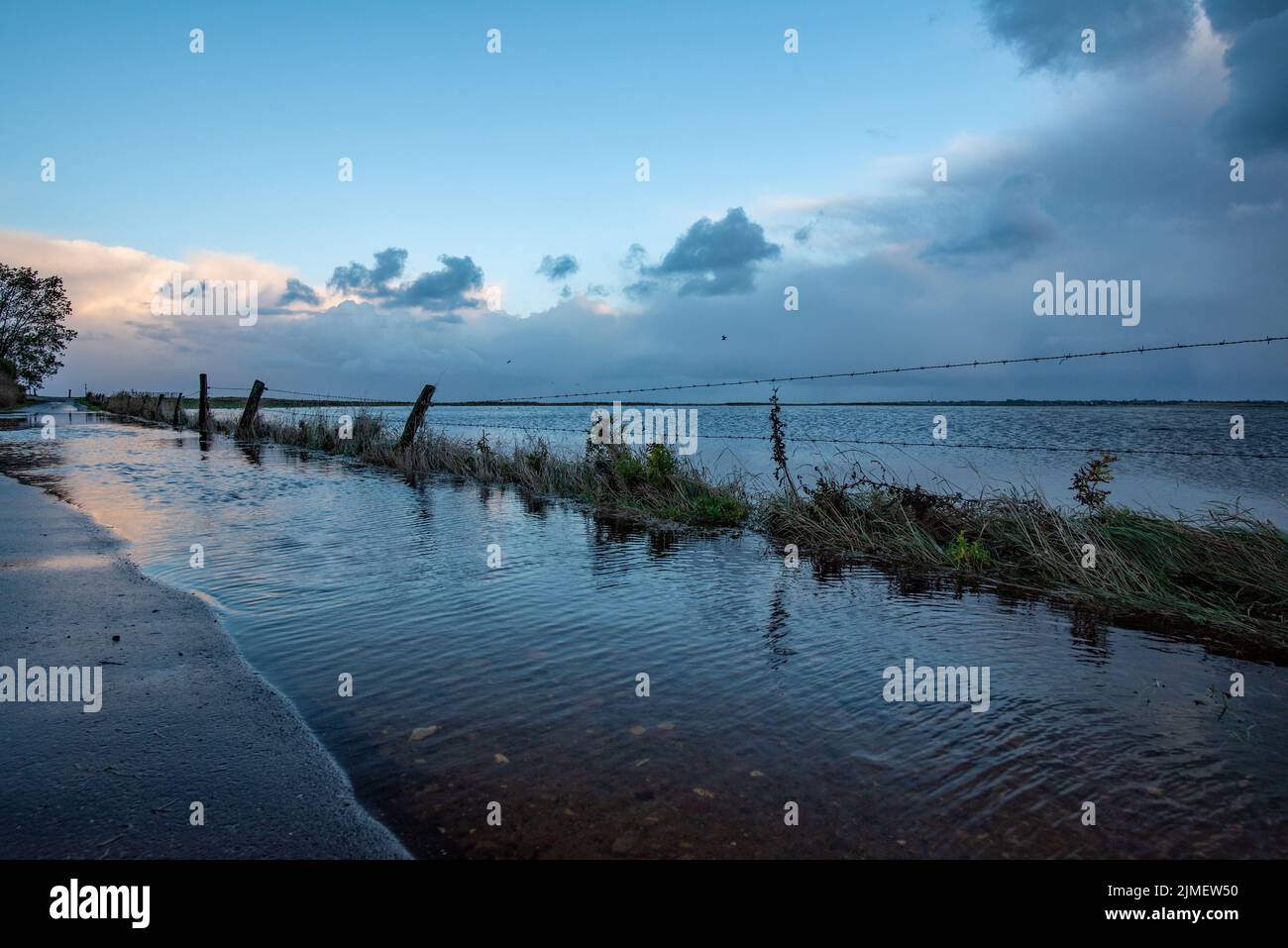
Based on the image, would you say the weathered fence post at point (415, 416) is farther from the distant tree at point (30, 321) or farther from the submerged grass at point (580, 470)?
the distant tree at point (30, 321)

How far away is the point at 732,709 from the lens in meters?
4.28

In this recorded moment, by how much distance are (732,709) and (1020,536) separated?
545 centimetres

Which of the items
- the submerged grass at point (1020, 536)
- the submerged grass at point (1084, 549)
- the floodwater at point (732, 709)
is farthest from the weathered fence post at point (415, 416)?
the submerged grass at point (1084, 549)

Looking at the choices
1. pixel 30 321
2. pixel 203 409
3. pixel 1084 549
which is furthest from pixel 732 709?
pixel 30 321

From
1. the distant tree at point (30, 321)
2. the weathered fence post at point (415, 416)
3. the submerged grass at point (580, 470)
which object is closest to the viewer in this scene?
the submerged grass at point (580, 470)

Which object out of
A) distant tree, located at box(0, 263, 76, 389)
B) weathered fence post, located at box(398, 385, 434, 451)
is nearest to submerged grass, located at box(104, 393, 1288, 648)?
weathered fence post, located at box(398, 385, 434, 451)

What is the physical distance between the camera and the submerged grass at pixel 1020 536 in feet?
21.1

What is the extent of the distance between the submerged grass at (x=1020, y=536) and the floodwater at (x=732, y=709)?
63 cm

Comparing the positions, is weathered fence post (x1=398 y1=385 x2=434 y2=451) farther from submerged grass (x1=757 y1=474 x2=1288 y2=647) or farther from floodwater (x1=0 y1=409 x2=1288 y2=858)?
submerged grass (x1=757 y1=474 x2=1288 y2=647)

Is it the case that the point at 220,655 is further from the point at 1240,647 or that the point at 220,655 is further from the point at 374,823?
the point at 1240,647

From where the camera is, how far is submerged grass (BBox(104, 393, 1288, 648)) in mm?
6418

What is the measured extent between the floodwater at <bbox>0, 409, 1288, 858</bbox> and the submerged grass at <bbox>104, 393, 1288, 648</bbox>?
629 mm
